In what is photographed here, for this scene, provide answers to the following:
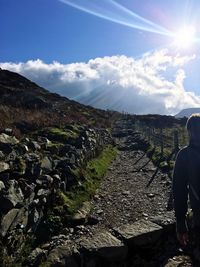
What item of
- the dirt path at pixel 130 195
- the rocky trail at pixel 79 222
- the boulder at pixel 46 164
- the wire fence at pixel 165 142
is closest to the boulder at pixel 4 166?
the rocky trail at pixel 79 222

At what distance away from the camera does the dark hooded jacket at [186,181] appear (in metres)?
4.98

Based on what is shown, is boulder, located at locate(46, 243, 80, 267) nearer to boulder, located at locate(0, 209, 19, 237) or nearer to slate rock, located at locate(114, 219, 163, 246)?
boulder, located at locate(0, 209, 19, 237)

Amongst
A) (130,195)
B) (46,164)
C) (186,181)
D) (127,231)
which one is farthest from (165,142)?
(186,181)

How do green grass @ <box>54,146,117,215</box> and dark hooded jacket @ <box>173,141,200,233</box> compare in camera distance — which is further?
green grass @ <box>54,146,117,215</box>

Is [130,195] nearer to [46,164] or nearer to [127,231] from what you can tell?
[46,164]

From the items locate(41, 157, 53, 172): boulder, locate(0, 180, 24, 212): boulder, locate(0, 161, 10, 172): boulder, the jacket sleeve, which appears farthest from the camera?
locate(41, 157, 53, 172): boulder

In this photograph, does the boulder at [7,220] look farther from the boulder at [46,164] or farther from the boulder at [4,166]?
the boulder at [46,164]

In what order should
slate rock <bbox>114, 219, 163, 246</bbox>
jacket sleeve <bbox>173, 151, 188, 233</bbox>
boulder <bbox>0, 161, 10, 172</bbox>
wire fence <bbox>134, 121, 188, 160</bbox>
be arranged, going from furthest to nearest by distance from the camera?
wire fence <bbox>134, 121, 188, 160</bbox> → boulder <bbox>0, 161, 10, 172</bbox> → slate rock <bbox>114, 219, 163, 246</bbox> → jacket sleeve <bbox>173, 151, 188, 233</bbox>

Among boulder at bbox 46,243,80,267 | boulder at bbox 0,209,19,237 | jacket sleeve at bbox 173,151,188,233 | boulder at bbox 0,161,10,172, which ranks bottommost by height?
boulder at bbox 46,243,80,267

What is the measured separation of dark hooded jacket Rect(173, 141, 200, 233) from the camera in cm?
498

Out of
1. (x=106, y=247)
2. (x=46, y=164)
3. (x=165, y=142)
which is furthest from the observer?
(x=165, y=142)

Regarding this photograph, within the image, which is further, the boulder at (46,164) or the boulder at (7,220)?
the boulder at (46,164)

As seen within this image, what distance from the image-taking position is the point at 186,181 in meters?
5.11

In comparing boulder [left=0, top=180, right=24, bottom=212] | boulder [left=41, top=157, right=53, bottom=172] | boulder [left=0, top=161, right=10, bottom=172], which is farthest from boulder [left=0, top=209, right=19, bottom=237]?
boulder [left=41, top=157, right=53, bottom=172]
